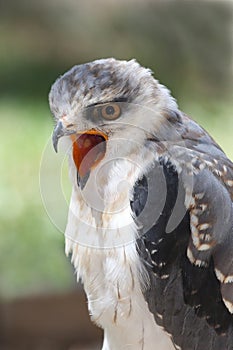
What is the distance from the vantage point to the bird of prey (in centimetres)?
148

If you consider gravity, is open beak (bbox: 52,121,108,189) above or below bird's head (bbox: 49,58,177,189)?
below

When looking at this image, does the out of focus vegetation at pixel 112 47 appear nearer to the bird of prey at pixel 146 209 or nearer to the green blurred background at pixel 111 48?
the green blurred background at pixel 111 48

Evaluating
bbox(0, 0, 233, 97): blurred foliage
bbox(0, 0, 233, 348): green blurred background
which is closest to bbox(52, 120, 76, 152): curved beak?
bbox(0, 0, 233, 348): green blurred background

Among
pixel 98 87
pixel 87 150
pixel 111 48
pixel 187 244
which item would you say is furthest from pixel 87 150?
pixel 111 48

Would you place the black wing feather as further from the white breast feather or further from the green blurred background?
the green blurred background

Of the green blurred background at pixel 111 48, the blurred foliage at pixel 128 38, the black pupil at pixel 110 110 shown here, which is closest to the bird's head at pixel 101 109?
the black pupil at pixel 110 110

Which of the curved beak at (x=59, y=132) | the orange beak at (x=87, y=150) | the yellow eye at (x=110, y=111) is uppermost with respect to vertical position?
the yellow eye at (x=110, y=111)

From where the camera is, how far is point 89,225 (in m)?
1.60

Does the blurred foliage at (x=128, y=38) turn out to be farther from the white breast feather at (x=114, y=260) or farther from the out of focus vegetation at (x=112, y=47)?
the white breast feather at (x=114, y=260)

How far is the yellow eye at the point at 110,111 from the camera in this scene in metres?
1.50

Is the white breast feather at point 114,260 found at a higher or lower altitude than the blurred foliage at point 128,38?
lower

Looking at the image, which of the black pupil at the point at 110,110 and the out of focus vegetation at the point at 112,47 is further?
the out of focus vegetation at the point at 112,47

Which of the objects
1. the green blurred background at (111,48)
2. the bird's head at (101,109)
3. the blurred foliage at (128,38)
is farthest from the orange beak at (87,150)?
the blurred foliage at (128,38)

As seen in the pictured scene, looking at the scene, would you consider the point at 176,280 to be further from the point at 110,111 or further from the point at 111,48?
the point at 111,48
